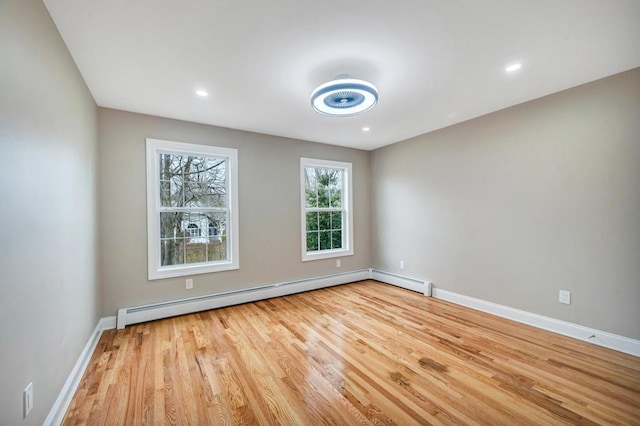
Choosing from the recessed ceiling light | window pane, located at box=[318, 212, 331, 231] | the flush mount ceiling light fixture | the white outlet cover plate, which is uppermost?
the recessed ceiling light

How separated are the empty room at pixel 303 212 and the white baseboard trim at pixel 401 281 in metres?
0.07

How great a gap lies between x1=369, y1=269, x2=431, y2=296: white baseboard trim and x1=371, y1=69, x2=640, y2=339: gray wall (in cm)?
15

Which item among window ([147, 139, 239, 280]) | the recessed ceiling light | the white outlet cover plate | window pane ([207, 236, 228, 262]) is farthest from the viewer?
window pane ([207, 236, 228, 262])

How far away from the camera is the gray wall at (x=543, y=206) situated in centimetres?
245

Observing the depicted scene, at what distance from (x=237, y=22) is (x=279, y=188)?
2644 millimetres

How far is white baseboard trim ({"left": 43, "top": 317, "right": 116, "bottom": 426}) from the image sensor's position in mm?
1613

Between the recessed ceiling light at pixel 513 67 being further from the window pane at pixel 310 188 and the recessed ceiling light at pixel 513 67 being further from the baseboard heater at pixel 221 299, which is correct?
the baseboard heater at pixel 221 299

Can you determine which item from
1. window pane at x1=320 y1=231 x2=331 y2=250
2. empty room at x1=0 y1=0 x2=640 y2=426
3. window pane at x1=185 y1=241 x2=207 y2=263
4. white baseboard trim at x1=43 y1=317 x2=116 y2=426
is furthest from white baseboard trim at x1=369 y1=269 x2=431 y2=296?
white baseboard trim at x1=43 y1=317 x2=116 y2=426

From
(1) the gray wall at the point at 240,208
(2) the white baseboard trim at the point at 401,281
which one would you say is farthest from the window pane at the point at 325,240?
(2) the white baseboard trim at the point at 401,281

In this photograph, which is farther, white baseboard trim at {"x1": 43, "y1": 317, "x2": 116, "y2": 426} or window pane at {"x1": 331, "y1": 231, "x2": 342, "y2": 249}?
window pane at {"x1": 331, "y1": 231, "x2": 342, "y2": 249}

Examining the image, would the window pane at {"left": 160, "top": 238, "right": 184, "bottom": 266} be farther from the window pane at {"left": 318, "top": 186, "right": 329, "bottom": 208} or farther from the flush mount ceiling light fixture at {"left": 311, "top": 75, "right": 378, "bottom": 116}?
the flush mount ceiling light fixture at {"left": 311, "top": 75, "right": 378, "bottom": 116}

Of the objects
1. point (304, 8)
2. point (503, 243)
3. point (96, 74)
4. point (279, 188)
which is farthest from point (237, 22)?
point (503, 243)

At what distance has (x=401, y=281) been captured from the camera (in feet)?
15.0

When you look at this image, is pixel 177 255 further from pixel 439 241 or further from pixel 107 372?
pixel 439 241
